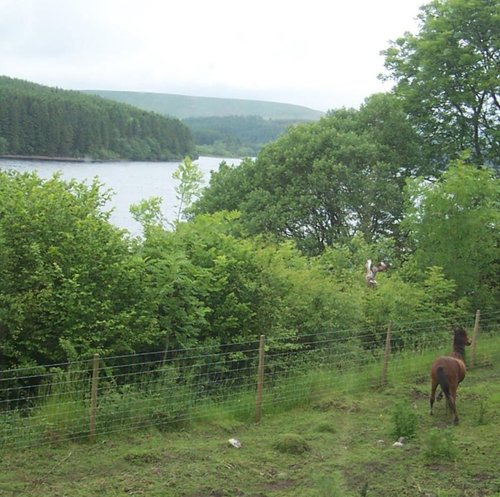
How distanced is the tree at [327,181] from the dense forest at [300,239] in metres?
0.06

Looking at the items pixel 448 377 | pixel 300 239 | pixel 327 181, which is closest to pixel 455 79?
pixel 327 181

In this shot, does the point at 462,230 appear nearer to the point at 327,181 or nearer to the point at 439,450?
the point at 327,181

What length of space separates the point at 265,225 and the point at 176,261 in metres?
14.2

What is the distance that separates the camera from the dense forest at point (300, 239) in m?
10.0

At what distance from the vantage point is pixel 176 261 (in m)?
11.0


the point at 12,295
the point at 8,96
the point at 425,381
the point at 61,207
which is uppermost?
the point at 8,96

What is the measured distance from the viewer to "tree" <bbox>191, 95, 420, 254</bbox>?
2531 centimetres

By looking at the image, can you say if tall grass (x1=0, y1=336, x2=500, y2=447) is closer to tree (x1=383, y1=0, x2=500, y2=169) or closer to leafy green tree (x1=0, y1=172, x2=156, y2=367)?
leafy green tree (x1=0, y1=172, x2=156, y2=367)

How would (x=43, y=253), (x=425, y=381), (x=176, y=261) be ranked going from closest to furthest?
(x=43, y=253) → (x=176, y=261) → (x=425, y=381)

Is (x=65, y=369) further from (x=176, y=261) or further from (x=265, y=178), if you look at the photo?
(x=265, y=178)

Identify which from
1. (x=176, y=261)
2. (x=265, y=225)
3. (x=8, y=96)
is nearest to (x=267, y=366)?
(x=176, y=261)

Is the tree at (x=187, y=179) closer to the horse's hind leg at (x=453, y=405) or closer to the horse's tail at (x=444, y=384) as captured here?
the horse's tail at (x=444, y=384)

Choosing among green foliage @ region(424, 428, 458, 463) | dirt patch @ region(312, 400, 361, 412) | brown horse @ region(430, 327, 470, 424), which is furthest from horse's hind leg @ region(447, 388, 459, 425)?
green foliage @ region(424, 428, 458, 463)

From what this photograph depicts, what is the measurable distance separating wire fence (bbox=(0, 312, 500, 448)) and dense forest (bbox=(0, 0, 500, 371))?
0.25 metres
